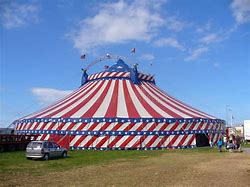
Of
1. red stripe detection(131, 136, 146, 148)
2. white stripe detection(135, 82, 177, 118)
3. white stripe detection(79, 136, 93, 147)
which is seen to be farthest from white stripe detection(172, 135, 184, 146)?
white stripe detection(79, 136, 93, 147)

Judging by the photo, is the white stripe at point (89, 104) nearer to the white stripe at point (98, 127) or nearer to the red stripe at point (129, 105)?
the white stripe at point (98, 127)

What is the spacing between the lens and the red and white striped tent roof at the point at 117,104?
74.5 feet

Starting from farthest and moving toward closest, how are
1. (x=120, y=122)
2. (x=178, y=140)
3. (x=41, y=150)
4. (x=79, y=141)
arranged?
(x=178, y=140) → (x=79, y=141) → (x=120, y=122) → (x=41, y=150)

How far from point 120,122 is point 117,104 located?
244 cm

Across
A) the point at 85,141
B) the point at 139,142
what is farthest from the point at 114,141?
the point at 85,141

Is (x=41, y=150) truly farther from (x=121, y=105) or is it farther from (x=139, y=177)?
(x=121, y=105)

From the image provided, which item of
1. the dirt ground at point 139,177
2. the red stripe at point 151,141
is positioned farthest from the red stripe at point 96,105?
the dirt ground at point 139,177

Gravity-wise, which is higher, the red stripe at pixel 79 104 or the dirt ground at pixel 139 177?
the red stripe at pixel 79 104

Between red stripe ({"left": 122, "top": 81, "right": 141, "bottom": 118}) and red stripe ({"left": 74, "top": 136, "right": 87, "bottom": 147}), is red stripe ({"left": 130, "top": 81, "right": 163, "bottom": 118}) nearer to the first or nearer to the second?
red stripe ({"left": 122, "top": 81, "right": 141, "bottom": 118})

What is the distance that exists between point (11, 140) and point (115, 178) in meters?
12.4

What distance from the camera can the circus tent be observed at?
22156mm

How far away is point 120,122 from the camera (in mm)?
22156

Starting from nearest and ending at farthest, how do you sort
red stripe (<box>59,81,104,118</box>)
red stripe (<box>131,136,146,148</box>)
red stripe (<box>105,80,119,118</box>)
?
red stripe (<box>131,136,146,148</box>)
red stripe (<box>105,80,119,118</box>)
red stripe (<box>59,81,104,118</box>)

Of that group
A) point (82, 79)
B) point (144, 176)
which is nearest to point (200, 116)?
point (82, 79)
